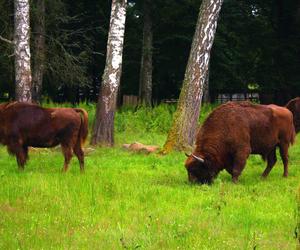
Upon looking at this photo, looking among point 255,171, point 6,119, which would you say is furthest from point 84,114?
point 255,171

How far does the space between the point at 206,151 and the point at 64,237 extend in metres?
5.08

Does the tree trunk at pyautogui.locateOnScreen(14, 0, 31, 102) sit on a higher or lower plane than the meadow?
higher

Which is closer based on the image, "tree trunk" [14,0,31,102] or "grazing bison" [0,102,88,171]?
"grazing bison" [0,102,88,171]

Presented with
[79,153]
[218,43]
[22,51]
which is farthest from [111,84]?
[218,43]

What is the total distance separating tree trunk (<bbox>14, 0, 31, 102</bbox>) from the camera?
16.7 metres

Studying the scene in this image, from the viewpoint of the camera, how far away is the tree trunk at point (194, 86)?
52.7 ft

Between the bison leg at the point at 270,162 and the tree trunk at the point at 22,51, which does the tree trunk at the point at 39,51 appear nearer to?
the tree trunk at the point at 22,51

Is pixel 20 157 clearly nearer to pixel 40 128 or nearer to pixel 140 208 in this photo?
pixel 40 128

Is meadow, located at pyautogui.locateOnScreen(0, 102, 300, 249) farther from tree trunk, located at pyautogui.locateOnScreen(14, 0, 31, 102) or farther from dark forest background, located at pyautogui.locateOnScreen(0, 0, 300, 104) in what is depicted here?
dark forest background, located at pyautogui.locateOnScreen(0, 0, 300, 104)

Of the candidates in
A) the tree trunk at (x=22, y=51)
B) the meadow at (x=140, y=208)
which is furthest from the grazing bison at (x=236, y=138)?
the tree trunk at (x=22, y=51)

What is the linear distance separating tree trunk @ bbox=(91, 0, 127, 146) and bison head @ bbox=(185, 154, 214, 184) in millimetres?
6300

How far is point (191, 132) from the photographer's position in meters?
16.2

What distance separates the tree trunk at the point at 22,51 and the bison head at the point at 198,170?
7.27 meters

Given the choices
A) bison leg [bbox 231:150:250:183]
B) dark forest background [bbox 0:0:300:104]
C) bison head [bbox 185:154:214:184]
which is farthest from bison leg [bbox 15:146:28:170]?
dark forest background [bbox 0:0:300:104]
